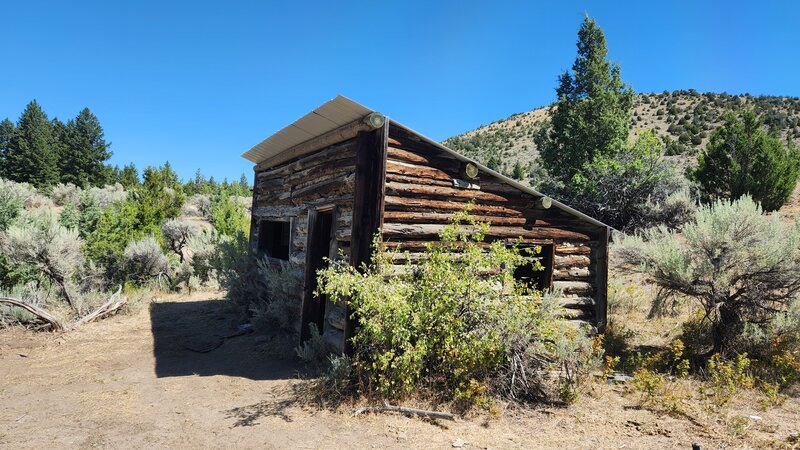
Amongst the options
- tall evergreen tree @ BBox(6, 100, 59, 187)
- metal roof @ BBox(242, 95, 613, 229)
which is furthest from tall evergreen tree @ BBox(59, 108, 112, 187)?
metal roof @ BBox(242, 95, 613, 229)

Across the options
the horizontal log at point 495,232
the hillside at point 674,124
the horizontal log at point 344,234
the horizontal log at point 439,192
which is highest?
the hillside at point 674,124

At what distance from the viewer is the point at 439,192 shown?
6.48 meters

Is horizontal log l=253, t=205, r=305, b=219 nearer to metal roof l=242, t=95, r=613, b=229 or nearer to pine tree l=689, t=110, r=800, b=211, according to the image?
metal roof l=242, t=95, r=613, b=229

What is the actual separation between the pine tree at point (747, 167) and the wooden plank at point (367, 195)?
1604 centimetres

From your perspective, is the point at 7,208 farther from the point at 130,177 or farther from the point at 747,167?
the point at 130,177

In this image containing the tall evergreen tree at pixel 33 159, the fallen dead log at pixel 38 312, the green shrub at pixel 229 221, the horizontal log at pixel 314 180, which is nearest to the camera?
the horizontal log at pixel 314 180

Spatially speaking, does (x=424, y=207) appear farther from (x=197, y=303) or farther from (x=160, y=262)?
(x=160, y=262)

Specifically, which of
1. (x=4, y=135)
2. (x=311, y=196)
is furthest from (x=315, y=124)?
(x=4, y=135)

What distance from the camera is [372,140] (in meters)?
6.12

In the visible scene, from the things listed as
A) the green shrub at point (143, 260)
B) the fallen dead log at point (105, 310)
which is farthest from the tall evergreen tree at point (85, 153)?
the fallen dead log at point (105, 310)

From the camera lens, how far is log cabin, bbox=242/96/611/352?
19.7ft

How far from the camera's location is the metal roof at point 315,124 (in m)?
5.88

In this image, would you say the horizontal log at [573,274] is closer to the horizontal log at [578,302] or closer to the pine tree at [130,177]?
the horizontal log at [578,302]

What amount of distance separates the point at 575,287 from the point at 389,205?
13.6 feet
